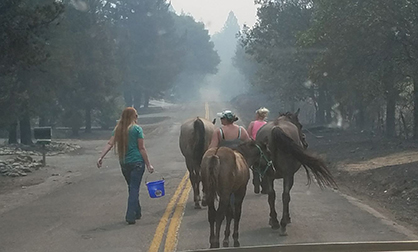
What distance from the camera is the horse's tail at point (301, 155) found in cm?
914

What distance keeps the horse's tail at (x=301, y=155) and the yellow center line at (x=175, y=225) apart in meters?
2.13

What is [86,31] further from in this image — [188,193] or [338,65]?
[188,193]

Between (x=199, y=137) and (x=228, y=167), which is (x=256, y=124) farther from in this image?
(x=228, y=167)

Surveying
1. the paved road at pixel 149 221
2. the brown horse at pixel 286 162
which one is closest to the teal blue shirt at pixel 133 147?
the paved road at pixel 149 221

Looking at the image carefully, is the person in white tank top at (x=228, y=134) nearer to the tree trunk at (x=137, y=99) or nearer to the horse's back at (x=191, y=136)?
the horse's back at (x=191, y=136)

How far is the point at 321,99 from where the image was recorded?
4122cm

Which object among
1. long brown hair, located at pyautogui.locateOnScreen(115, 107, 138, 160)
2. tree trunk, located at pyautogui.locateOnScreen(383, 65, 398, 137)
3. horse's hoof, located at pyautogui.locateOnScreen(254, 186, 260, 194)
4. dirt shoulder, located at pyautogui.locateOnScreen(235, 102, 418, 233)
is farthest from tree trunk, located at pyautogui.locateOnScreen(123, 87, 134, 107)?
long brown hair, located at pyautogui.locateOnScreen(115, 107, 138, 160)

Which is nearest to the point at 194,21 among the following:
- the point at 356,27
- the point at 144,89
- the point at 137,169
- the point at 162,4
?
the point at 162,4

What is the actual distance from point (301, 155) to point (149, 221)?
3.07 meters

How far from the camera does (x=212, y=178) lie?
306 inches

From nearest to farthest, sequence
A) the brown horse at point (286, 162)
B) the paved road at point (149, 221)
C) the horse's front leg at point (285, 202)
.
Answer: the paved road at point (149, 221) < the horse's front leg at point (285, 202) < the brown horse at point (286, 162)

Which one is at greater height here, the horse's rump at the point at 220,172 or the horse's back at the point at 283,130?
the horse's back at the point at 283,130

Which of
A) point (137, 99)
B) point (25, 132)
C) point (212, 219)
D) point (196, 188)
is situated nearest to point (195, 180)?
point (196, 188)

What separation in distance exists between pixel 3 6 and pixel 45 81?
47.2ft
